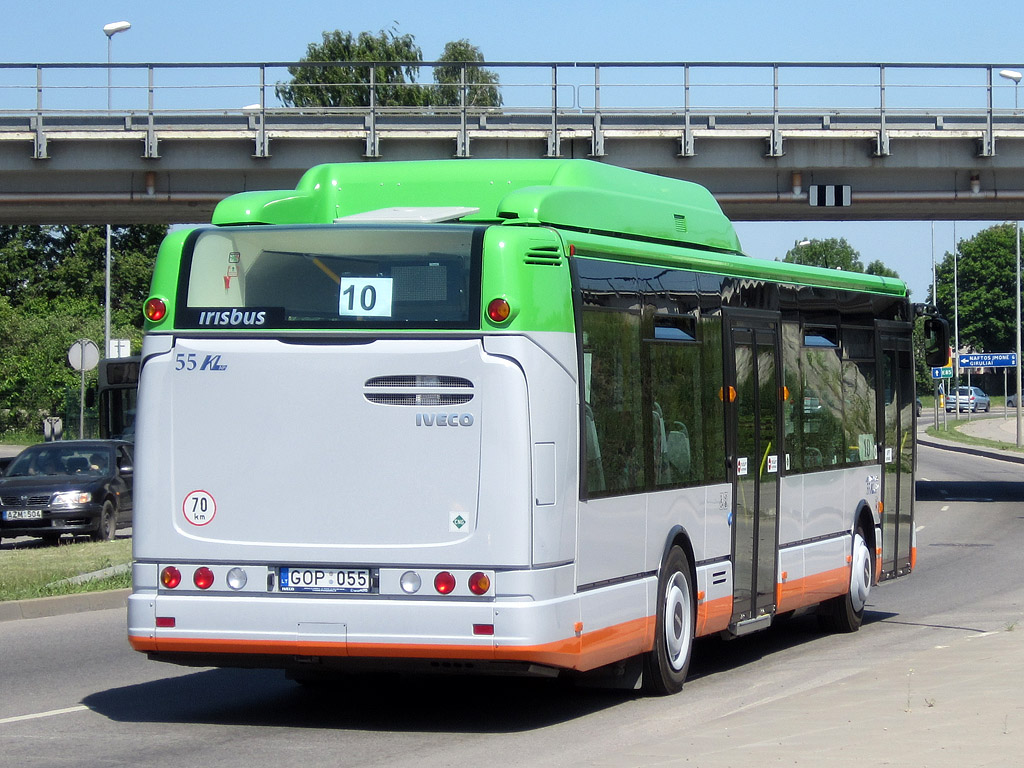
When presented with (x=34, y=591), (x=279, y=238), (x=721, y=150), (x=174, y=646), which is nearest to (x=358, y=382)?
(x=279, y=238)

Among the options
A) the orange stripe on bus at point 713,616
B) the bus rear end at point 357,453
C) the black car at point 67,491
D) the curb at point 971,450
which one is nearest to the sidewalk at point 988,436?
the curb at point 971,450

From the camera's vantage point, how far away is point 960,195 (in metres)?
33.9

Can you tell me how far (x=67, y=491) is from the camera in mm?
24422

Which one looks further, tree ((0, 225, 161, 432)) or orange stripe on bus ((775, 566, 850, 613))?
tree ((0, 225, 161, 432))

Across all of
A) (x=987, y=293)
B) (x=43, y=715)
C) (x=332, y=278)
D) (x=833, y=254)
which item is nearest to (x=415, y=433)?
(x=332, y=278)

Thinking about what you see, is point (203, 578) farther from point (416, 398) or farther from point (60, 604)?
point (60, 604)

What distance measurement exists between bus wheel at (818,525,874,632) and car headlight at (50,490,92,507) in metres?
13.5

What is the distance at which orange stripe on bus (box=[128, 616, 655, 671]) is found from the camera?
340 inches

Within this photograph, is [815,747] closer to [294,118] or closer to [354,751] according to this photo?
[354,751]

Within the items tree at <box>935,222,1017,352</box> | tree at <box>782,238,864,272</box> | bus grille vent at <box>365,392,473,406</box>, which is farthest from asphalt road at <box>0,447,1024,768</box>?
tree at <box>782,238,864,272</box>

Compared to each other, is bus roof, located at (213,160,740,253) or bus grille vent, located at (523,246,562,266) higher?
bus roof, located at (213,160,740,253)

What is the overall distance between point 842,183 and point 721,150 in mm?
2645

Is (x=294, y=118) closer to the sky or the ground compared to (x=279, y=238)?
closer to the sky

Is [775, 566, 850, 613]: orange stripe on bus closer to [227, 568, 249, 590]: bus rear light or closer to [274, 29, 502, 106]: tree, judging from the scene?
[227, 568, 249, 590]: bus rear light
